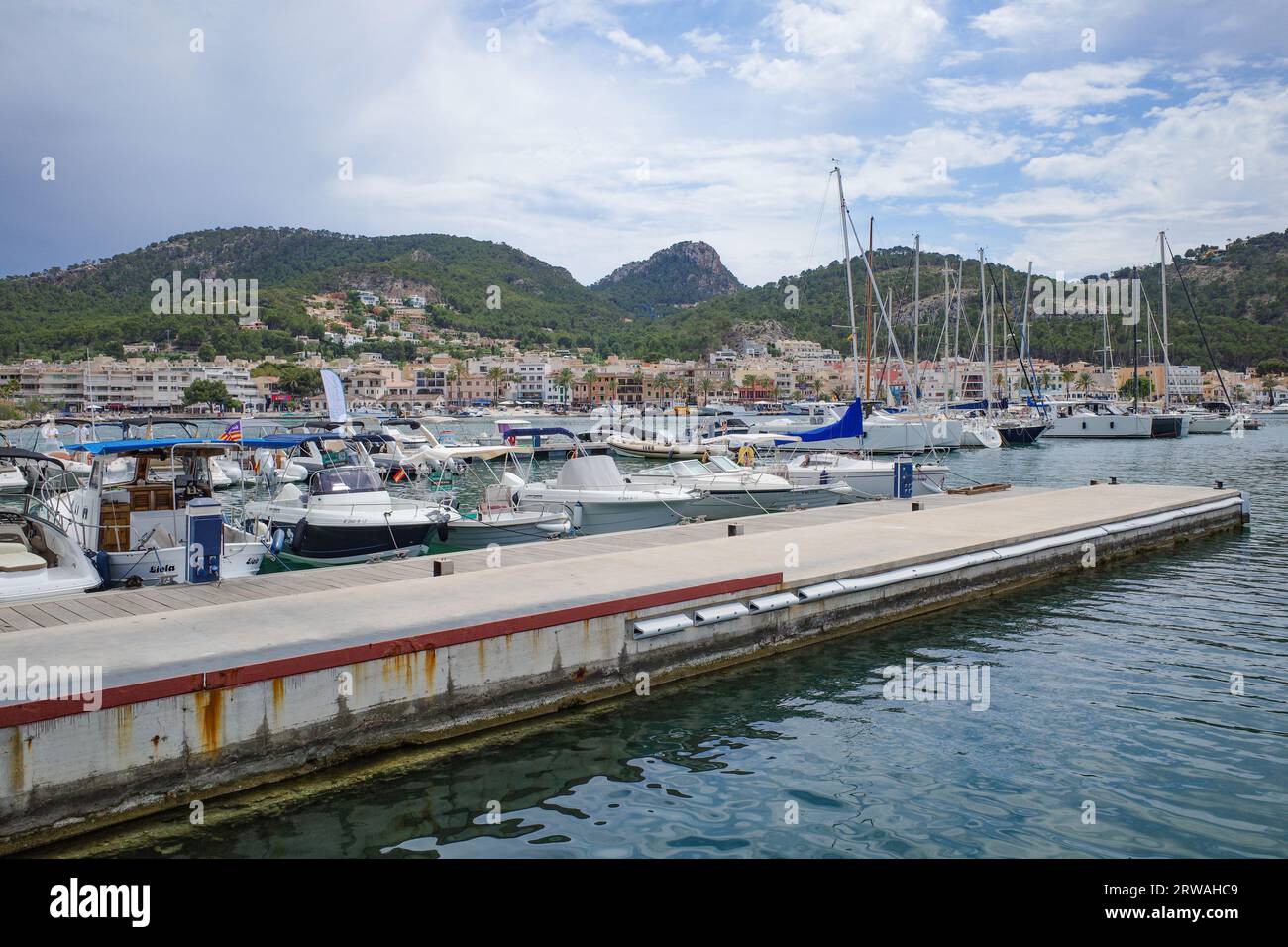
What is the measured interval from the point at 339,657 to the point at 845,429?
1197 inches

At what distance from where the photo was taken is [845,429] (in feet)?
121

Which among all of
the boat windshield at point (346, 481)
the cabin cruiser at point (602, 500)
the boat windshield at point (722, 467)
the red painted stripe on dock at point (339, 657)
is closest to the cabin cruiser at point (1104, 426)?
the boat windshield at point (722, 467)

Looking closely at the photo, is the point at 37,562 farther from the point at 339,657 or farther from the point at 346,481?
the point at 346,481

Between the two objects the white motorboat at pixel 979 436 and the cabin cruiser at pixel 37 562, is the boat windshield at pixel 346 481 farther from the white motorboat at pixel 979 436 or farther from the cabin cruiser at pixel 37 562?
the white motorboat at pixel 979 436

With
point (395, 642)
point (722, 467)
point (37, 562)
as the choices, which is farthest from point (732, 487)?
point (395, 642)

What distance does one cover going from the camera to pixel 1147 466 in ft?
171

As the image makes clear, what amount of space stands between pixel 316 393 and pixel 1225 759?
19597 cm

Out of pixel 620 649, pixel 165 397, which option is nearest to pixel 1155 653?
pixel 620 649

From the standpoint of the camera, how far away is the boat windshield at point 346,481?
68.4 feet

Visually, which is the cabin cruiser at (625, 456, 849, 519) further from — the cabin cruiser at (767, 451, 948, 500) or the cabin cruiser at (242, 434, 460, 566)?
the cabin cruiser at (242, 434, 460, 566)

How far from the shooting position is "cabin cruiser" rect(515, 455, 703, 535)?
2408cm

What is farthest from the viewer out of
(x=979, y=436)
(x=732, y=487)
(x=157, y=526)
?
(x=979, y=436)

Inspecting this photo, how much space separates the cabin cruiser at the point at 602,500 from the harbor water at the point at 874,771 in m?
11.0
